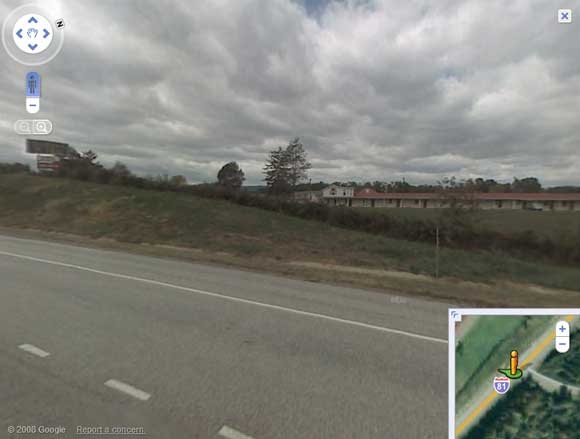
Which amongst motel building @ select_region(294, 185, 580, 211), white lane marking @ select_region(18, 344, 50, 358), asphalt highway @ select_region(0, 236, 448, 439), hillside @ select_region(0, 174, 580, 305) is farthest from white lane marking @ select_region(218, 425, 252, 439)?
motel building @ select_region(294, 185, 580, 211)

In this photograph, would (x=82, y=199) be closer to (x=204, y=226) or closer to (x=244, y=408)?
(x=204, y=226)

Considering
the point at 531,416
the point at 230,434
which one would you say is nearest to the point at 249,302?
the point at 230,434

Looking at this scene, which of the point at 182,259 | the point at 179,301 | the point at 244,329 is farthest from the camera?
the point at 182,259

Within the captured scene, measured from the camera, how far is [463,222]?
732 inches

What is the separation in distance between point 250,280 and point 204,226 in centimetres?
1179

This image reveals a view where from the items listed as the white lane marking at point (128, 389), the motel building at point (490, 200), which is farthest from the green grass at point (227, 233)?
the white lane marking at point (128, 389)

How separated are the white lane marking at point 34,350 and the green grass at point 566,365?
4.73 meters

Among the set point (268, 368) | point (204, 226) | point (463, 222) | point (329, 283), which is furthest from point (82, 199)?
point (463, 222)

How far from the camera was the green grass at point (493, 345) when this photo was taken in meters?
1.60

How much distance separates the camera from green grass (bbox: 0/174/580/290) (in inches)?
469

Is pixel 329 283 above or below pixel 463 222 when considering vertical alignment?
below

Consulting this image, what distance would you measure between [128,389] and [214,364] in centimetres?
89

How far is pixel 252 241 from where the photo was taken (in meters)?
15.5

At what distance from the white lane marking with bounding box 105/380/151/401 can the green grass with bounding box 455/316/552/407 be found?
264 centimetres
